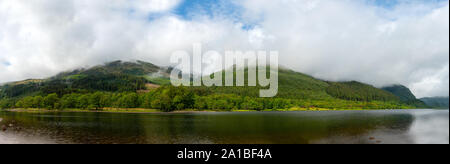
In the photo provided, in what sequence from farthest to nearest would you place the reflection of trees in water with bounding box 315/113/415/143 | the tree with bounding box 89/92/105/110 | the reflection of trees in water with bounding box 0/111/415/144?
1. the tree with bounding box 89/92/105/110
2. the reflection of trees in water with bounding box 0/111/415/144
3. the reflection of trees in water with bounding box 315/113/415/143

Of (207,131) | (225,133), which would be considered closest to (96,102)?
(207,131)

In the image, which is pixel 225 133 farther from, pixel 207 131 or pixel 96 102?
pixel 96 102

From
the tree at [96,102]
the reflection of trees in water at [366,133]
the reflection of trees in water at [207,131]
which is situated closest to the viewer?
the reflection of trees in water at [366,133]

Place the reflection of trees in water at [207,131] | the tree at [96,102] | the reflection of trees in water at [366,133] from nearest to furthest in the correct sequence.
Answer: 1. the reflection of trees in water at [366,133]
2. the reflection of trees in water at [207,131]
3. the tree at [96,102]

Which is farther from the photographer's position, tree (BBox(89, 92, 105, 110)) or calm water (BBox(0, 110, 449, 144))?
tree (BBox(89, 92, 105, 110))

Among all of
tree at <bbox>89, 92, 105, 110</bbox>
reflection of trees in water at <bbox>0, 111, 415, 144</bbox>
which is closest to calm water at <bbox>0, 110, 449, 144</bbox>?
reflection of trees in water at <bbox>0, 111, 415, 144</bbox>

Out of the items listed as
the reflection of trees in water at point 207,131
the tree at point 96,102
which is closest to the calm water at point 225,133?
the reflection of trees in water at point 207,131

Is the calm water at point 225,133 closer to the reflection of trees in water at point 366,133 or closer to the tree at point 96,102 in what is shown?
the reflection of trees in water at point 366,133

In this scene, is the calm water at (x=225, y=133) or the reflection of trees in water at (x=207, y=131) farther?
the reflection of trees in water at (x=207, y=131)

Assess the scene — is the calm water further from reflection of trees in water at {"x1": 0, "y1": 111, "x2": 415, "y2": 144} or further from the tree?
the tree
